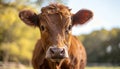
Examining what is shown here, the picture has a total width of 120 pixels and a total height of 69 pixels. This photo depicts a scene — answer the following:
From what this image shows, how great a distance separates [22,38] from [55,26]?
121 feet

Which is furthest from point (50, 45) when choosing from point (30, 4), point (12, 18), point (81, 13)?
point (12, 18)

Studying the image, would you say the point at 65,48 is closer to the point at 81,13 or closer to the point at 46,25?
the point at 46,25

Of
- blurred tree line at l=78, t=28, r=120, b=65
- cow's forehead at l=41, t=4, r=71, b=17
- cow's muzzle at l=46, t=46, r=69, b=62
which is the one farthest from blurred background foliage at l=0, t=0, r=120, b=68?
cow's muzzle at l=46, t=46, r=69, b=62

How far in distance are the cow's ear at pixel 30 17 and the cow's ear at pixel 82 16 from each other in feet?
2.61

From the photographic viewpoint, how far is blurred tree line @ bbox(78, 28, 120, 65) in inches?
2499

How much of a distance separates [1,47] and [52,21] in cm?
3447

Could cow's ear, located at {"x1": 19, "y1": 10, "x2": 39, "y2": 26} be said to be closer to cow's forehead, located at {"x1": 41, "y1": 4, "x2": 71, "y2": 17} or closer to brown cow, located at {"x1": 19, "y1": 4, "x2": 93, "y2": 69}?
brown cow, located at {"x1": 19, "y1": 4, "x2": 93, "y2": 69}

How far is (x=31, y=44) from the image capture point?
44062 mm

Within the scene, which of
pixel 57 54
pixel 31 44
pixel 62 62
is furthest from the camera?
pixel 31 44

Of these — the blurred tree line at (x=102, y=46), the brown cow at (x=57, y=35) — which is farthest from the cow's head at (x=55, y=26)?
the blurred tree line at (x=102, y=46)

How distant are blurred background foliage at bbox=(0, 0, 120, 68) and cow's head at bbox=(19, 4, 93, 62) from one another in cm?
48

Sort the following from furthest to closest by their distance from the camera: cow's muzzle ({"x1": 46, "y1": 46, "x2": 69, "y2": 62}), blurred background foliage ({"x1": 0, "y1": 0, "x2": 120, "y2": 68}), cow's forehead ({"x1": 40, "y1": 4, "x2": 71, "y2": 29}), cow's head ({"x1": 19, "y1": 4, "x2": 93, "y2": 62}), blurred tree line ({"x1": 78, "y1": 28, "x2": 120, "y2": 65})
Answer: blurred tree line ({"x1": 78, "y1": 28, "x2": 120, "y2": 65}), blurred background foliage ({"x1": 0, "y1": 0, "x2": 120, "y2": 68}), cow's forehead ({"x1": 40, "y1": 4, "x2": 71, "y2": 29}), cow's head ({"x1": 19, "y1": 4, "x2": 93, "y2": 62}), cow's muzzle ({"x1": 46, "y1": 46, "x2": 69, "y2": 62})

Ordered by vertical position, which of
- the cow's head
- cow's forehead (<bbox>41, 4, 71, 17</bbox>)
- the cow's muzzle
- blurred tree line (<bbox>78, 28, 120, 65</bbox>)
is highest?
cow's forehead (<bbox>41, 4, 71, 17</bbox>)

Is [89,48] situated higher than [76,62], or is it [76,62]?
[76,62]
